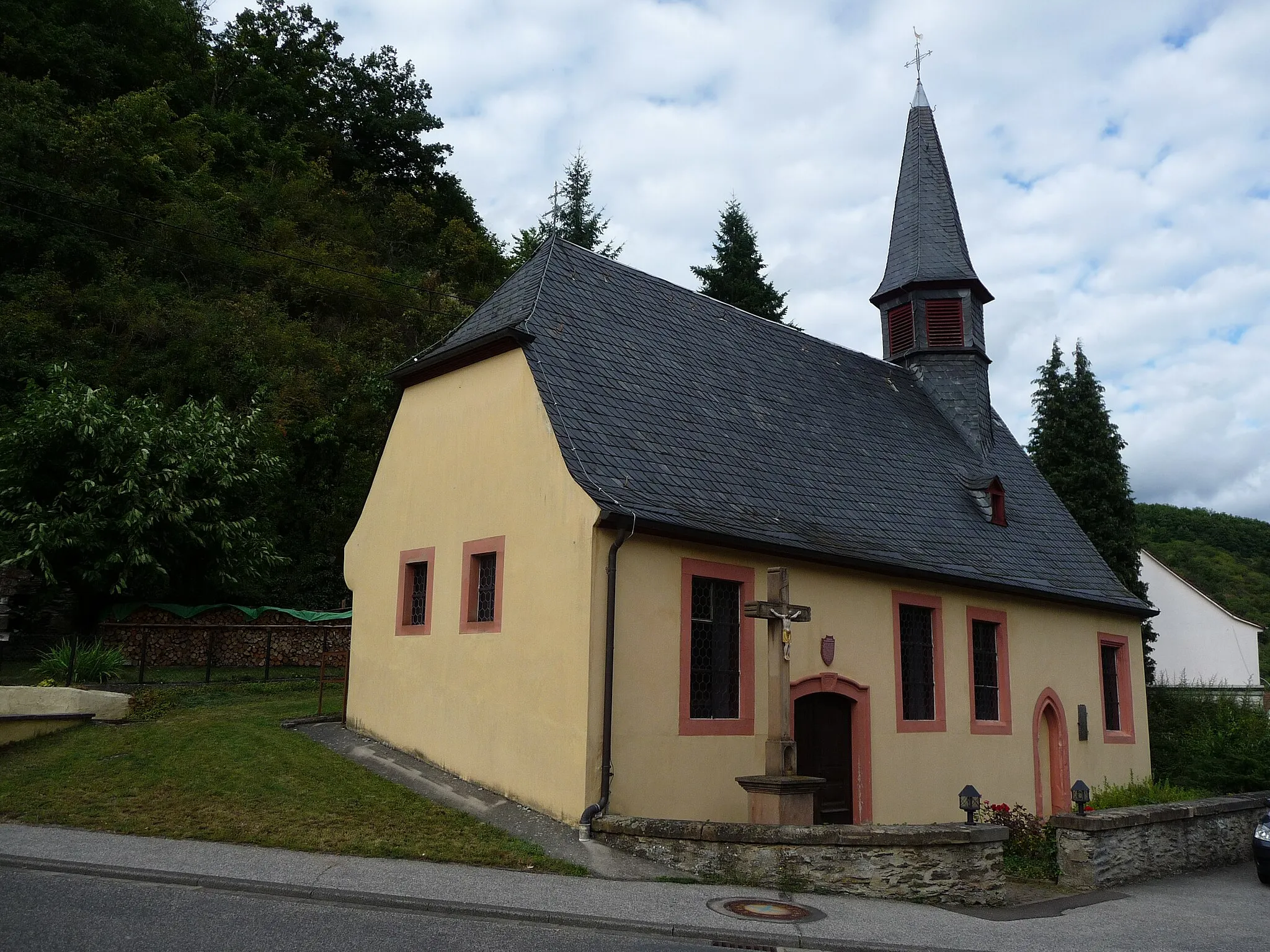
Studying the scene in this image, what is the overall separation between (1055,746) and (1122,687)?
284 cm

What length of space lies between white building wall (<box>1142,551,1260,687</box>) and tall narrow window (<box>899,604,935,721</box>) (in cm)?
2310

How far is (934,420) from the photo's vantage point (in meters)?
20.6

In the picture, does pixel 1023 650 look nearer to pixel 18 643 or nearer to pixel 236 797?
pixel 236 797

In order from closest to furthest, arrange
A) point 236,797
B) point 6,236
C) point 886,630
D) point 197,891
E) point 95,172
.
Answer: point 197,891 → point 236,797 → point 886,630 → point 6,236 → point 95,172

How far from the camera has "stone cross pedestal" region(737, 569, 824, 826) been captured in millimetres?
10086

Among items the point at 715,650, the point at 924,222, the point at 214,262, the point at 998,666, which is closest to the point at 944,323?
the point at 924,222

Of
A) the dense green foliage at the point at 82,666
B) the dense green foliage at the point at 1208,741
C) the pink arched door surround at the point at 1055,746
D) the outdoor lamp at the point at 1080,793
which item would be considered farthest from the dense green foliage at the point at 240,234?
the dense green foliage at the point at 1208,741

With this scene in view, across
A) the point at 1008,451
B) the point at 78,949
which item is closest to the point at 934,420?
the point at 1008,451

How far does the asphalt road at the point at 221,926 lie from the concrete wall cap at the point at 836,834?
2135mm

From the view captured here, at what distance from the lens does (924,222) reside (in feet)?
76.3

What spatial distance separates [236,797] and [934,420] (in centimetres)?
1470

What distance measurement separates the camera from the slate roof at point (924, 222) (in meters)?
22.3

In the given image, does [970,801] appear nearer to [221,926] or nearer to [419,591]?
[221,926]

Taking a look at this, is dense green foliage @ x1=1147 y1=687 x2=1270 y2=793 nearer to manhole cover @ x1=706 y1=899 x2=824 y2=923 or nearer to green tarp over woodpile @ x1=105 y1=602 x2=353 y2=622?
manhole cover @ x1=706 y1=899 x2=824 y2=923
